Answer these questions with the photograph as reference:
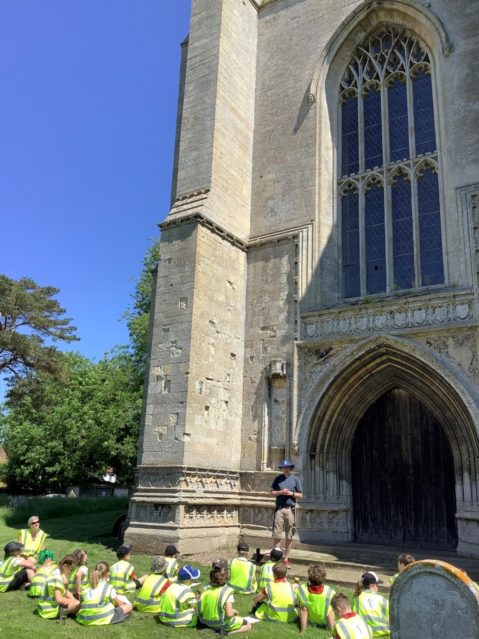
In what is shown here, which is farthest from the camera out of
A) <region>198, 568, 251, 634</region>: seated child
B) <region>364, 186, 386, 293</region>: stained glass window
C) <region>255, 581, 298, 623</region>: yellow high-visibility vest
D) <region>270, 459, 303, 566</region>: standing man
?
<region>364, 186, 386, 293</region>: stained glass window

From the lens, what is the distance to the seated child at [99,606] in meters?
6.47

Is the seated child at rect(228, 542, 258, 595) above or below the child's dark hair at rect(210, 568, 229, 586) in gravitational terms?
below

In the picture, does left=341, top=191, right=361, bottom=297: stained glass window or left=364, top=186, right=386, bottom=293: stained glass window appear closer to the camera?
left=364, top=186, right=386, bottom=293: stained glass window

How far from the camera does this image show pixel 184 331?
41.3 ft

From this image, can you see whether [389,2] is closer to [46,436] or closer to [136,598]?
[136,598]

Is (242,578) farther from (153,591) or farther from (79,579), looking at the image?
(79,579)

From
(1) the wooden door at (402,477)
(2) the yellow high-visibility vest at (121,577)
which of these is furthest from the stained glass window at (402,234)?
(2) the yellow high-visibility vest at (121,577)

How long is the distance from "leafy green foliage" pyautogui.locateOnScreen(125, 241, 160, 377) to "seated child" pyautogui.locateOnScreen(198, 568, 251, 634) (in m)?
19.5

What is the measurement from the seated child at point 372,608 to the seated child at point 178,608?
1.79m

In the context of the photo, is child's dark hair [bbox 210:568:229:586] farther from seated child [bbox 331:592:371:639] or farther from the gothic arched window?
the gothic arched window

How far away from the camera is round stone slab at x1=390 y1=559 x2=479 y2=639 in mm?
3654

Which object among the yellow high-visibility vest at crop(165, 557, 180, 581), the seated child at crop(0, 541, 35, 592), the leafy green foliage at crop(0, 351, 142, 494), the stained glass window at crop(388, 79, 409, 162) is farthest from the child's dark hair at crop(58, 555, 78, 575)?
the leafy green foliage at crop(0, 351, 142, 494)

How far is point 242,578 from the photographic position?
25.8ft

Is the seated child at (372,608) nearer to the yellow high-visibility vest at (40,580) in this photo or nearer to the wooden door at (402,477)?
the yellow high-visibility vest at (40,580)
